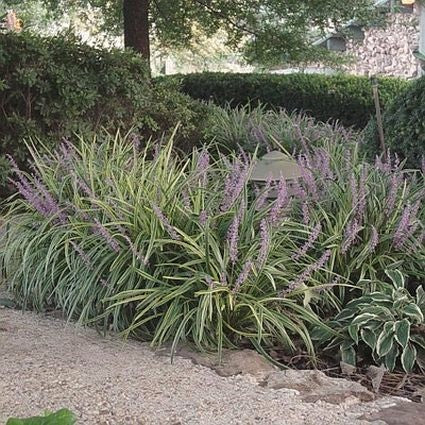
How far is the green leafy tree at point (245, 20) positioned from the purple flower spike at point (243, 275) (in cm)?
672

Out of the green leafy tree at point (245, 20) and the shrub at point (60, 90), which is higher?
the green leafy tree at point (245, 20)

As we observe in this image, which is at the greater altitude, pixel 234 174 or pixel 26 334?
pixel 234 174

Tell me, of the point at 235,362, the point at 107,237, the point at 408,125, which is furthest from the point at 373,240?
the point at 408,125

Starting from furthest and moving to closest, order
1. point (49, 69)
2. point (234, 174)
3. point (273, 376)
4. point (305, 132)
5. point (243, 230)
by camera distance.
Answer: point (305, 132) → point (49, 69) → point (234, 174) → point (243, 230) → point (273, 376)

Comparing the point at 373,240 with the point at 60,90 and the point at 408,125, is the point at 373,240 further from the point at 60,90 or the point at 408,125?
the point at 60,90

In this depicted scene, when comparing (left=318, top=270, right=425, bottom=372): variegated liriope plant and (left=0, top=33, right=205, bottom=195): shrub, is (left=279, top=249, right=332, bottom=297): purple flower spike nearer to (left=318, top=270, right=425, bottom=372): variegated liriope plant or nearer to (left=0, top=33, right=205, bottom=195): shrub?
(left=318, top=270, right=425, bottom=372): variegated liriope plant

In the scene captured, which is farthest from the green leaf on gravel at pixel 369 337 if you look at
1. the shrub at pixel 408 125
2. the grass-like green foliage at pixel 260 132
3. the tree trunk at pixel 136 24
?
the tree trunk at pixel 136 24

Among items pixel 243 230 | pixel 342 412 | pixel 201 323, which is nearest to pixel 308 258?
pixel 243 230

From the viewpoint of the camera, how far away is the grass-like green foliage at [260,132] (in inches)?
292

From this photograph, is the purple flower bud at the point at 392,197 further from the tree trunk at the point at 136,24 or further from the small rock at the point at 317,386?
the tree trunk at the point at 136,24

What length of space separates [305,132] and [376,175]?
3867mm

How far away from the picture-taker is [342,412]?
2500mm

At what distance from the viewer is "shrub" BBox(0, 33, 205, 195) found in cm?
612

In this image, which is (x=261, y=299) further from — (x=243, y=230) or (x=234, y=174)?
(x=234, y=174)
